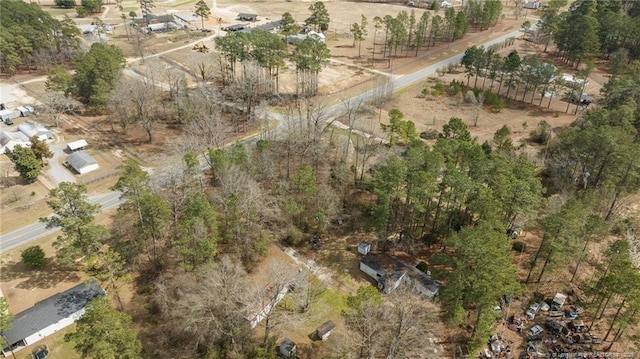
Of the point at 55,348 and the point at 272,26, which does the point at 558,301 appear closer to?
the point at 55,348

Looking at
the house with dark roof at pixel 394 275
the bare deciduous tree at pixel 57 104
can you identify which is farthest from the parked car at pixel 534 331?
the bare deciduous tree at pixel 57 104

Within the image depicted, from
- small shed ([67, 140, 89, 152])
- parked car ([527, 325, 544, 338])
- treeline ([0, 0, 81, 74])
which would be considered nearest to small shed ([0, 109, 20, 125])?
small shed ([67, 140, 89, 152])

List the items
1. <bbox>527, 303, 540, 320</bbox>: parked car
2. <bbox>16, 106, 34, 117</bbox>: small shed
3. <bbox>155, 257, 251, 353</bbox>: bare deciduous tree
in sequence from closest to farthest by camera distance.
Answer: <bbox>155, 257, 251, 353</bbox>: bare deciduous tree → <bbox>527, 303, 540, 320</bbox>: parked car → <bbox>16, 106, 34, 117</bbox>: small shed

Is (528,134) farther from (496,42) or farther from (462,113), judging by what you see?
(496,42)

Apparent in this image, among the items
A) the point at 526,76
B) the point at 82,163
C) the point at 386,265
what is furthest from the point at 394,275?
the point at 526,76

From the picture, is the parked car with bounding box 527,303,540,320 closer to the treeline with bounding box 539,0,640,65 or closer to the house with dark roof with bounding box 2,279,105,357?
the house with dark roof with bounding box 2,279,105,357
